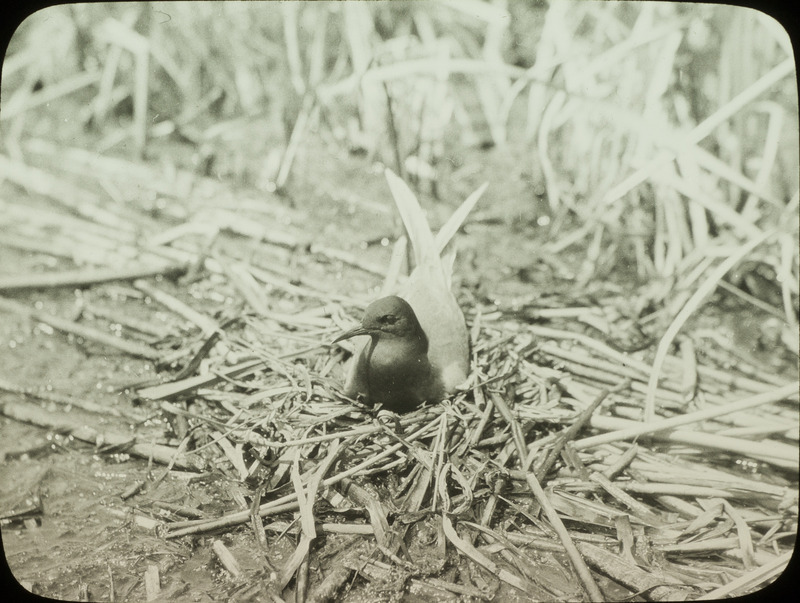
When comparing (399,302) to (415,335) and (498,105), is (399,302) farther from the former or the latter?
(498,105)

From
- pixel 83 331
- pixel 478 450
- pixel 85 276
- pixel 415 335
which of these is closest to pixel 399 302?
pixel 415 335

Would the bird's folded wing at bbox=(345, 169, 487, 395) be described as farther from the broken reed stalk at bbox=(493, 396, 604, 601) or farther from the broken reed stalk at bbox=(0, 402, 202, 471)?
the broken reed stalk at bbox=(0, 402, 202, 471)

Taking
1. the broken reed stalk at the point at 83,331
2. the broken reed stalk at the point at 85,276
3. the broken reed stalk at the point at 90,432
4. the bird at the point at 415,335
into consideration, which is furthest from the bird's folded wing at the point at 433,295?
the broken reed stalk at the point at 85,276

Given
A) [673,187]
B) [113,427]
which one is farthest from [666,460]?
[113,427]

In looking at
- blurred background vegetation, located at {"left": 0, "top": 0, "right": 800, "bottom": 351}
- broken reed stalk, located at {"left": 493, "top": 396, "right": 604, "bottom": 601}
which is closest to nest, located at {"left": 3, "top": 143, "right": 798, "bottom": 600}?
broken reed stalk, located at {"left": 493, "top": 396, "right": 604, "bottom": 601}

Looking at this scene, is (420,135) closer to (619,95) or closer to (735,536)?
(619,95)

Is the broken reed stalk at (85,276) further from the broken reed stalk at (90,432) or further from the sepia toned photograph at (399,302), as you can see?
the broken reed stalk at (90,432)
